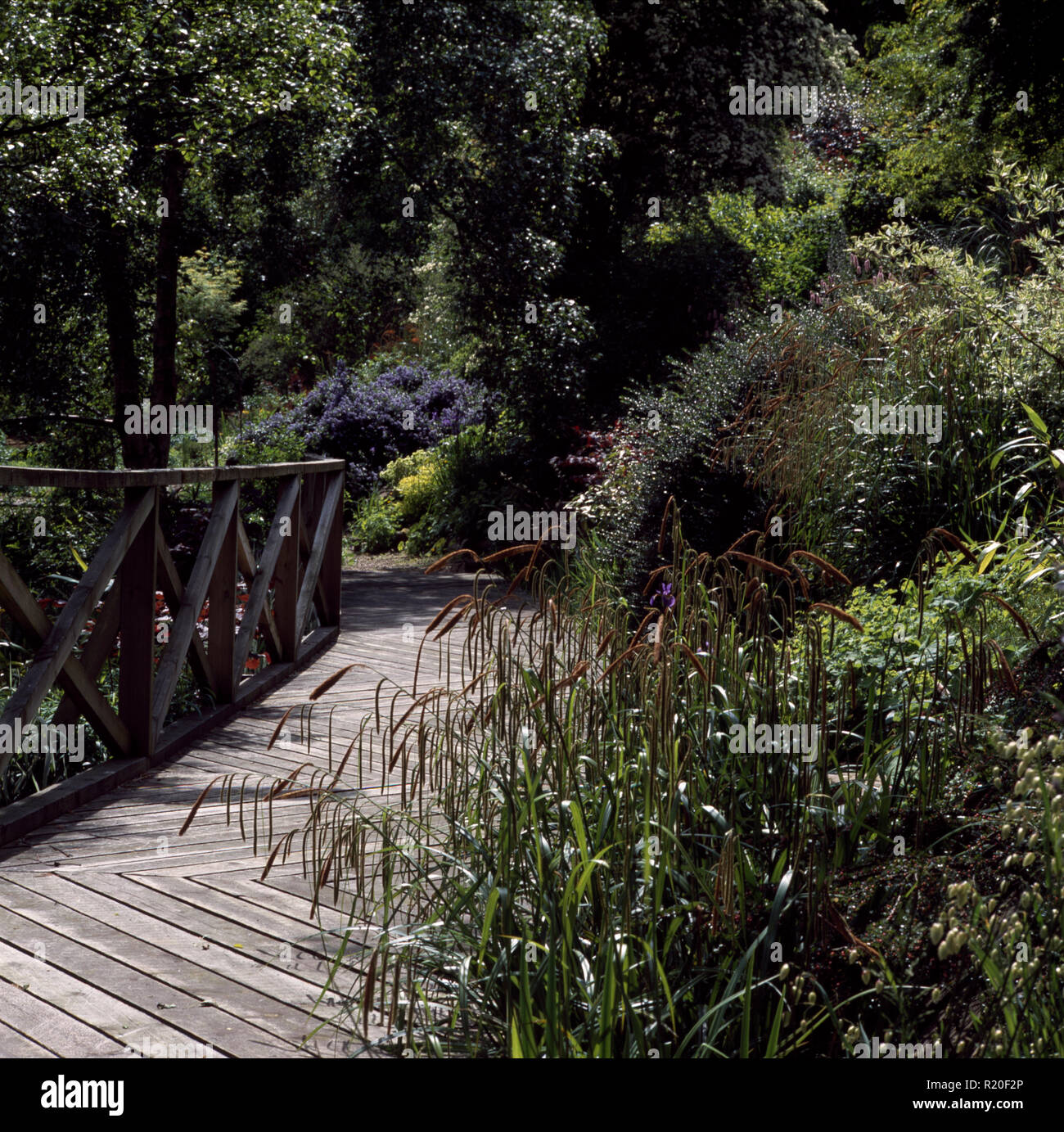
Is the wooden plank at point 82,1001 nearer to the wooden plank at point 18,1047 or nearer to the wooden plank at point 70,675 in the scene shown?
the wooden plank at point 18,1047

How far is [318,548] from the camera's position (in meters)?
7.74

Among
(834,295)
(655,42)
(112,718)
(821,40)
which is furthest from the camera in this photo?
(821,40)

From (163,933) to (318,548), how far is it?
4.66 meters

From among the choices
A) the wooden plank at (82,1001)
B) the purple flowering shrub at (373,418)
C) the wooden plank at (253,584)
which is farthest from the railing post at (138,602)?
the purple flowering shrub at (373,418)

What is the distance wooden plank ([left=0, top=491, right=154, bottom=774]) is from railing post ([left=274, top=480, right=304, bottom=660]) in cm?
223

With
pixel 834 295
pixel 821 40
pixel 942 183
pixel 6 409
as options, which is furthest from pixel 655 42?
pixel 6 409

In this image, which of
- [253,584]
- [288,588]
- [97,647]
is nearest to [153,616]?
[97,647]

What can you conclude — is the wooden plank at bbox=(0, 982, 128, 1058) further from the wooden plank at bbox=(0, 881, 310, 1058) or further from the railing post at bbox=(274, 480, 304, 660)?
the railing post at bbox=(274, 480, 304, 660)

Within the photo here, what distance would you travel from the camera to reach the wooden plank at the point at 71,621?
3.90 m

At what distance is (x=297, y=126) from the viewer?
453 inches

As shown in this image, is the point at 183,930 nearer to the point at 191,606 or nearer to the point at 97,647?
the point at 97,647

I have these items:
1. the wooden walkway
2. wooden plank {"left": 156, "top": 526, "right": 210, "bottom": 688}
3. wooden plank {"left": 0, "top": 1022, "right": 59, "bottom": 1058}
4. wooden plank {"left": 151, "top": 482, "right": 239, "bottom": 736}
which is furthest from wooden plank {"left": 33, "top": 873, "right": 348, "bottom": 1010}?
wooden plank {"left": 156, "top": 526, "right": 210, "bottom": 688}
